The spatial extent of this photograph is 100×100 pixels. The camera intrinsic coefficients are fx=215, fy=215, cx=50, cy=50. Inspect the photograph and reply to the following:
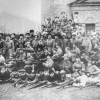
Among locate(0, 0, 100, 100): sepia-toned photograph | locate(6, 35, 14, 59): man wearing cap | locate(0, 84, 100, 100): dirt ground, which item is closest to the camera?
locate(0, 84, 100, 100): dirt ground

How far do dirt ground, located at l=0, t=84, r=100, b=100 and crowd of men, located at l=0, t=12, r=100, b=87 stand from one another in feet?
1.65

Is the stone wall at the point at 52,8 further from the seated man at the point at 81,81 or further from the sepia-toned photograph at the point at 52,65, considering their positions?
the seated man at the point at 81,81

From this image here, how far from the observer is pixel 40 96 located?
32.6 feet

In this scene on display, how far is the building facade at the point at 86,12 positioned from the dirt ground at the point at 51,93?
11405 millimetres

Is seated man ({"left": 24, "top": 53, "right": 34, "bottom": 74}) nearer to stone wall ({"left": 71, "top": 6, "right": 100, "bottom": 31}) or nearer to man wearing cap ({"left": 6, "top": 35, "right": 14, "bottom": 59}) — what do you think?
man wearing cap ({"left": 6, "top": 35, "right": 14, "bottom": 59})

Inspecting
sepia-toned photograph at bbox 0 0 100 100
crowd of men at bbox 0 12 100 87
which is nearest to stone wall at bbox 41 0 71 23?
sepia-toned photograph at bbox 0 0 100 100

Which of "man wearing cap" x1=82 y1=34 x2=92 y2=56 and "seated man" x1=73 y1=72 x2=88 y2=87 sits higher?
"man wearing cap" x1=82 y1=34 x2=92 y2=56

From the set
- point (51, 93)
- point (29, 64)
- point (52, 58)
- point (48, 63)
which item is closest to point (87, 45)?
point (52, 58)

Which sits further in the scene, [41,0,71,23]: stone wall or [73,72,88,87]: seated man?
[41,0,71,23]: stone wall

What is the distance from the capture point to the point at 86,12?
21.0 m

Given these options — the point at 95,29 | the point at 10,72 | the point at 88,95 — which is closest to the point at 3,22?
the point at 95,29

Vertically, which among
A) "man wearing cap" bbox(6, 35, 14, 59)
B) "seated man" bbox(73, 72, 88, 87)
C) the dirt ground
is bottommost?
the dirt ground

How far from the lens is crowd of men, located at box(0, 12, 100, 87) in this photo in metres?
11.7

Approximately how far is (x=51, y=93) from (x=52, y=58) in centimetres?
287
